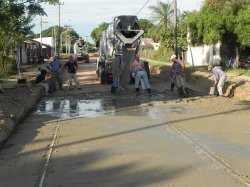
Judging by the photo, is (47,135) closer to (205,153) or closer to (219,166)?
(205,153)

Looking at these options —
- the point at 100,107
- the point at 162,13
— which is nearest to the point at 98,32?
the point at 162,13

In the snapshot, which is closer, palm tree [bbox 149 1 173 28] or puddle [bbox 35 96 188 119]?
puddle [bbox 35 96 188 119]

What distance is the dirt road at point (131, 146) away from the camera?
7.62 meters

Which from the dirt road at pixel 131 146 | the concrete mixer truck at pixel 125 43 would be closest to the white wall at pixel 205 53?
the concrete mixer truck at pixel 125 43

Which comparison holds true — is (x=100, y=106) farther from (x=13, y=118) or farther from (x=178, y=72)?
(x=178, y=72)

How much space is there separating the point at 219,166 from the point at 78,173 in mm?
2197

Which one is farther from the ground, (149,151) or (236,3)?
(236,3)

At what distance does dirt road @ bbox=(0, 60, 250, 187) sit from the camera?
762 cm

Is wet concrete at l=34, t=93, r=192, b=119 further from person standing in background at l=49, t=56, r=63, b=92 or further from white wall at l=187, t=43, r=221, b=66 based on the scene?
white wall at l=187, t=43, r=221, b=66

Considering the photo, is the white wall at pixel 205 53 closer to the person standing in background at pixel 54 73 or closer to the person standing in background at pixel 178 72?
the person standing in background at pixel 54 73

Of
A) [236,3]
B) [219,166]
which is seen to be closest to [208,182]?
[219,166]

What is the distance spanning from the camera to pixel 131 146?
9930mm

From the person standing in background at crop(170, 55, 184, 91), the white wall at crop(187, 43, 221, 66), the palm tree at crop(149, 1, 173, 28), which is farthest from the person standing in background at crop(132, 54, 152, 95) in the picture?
the palm tree at crop(149, 1, 173, 28)

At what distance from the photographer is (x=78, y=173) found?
25.8ft
